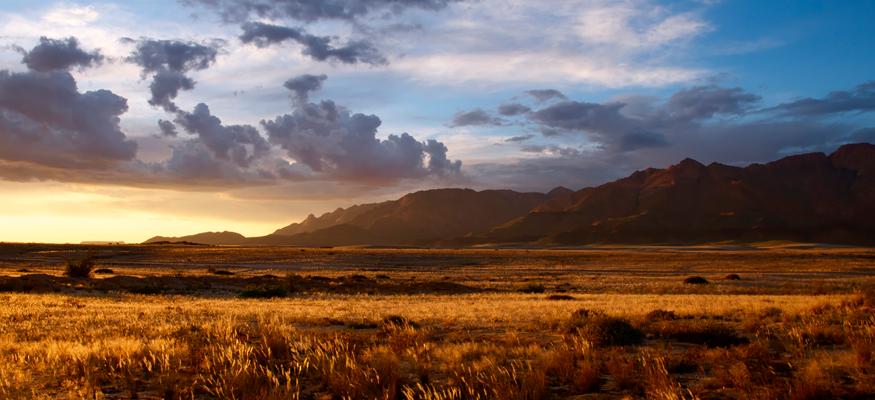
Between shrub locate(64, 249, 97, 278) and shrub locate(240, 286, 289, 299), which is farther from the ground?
shrub locate(64, 249, 97, 278)

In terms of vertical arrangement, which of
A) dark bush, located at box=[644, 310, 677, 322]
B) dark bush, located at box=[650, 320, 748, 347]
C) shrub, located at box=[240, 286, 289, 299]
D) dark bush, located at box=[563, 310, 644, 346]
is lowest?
shrub, located at box=[240, 286, 289, 299]

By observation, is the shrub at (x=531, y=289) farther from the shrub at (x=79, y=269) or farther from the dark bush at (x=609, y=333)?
the shrub at (x=79, y=269)

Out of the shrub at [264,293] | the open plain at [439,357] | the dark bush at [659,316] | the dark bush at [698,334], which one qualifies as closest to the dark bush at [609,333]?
the open plain at [439,357]

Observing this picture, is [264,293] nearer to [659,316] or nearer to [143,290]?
[143,290]

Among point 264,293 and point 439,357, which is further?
point 264,293

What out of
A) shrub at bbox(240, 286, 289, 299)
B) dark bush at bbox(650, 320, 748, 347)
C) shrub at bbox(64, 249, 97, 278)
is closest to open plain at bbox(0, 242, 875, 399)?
dark bush at bbox(650, 320, 748, 347)

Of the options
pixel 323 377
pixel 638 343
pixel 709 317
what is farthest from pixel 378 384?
pixel 709 317

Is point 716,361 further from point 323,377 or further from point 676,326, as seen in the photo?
point 323,377

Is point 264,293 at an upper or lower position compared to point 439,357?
lower

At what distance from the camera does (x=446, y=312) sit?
16938mm

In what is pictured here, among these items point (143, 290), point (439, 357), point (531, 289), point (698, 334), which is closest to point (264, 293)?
point (143, 290)

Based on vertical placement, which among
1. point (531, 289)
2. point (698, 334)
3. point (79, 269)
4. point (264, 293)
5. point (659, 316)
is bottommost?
point (531, 289)

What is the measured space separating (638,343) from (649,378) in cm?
409

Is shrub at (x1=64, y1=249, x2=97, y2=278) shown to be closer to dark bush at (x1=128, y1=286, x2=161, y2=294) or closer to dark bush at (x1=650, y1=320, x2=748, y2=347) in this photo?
dark bush at (x1=128, y1=286, x2=161, y2=294)
